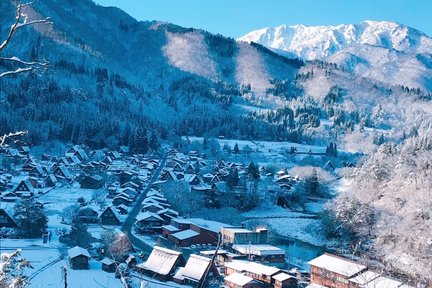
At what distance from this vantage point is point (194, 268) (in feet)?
78.0

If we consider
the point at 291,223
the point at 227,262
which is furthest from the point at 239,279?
the point at 291,223

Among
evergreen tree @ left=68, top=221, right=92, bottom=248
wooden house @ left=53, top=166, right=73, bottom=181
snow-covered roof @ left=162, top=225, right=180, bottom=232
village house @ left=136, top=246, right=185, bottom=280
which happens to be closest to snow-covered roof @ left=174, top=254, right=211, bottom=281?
village house @ left=136, top=246, right=185, bottom=280

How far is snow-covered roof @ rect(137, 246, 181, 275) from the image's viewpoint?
944 inches

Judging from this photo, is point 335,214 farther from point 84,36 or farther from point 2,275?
point 84,36

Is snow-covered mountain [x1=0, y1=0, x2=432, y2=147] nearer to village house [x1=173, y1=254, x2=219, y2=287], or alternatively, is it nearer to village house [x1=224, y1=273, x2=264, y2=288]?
village house [x1=173, y1=254, x2=219, y2=287]

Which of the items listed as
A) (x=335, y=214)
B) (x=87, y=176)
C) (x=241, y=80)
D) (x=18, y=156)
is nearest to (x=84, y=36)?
(x=241, y=80)

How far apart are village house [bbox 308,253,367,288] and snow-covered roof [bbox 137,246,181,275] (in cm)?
728

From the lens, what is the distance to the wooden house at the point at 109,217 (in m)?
33.9

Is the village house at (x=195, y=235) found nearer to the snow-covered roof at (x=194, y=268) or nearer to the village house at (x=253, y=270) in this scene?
the village house at (x=253, y=270)

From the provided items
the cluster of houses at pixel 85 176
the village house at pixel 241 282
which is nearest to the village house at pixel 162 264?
the village house at pixel 241 282

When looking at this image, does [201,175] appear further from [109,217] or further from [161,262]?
[161,262]

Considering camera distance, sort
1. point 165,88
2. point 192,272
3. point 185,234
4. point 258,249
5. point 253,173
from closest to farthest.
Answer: point 192,272 < point 258,249 < point 185,234 < point 253,173 < point 165,88

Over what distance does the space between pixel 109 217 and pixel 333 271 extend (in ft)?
56.0

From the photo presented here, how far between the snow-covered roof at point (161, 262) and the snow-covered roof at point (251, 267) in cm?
301
